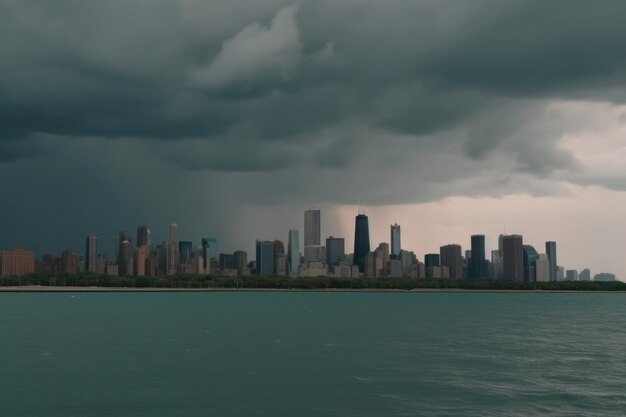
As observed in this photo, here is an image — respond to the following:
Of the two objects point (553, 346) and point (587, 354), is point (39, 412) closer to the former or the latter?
point (587, 354)

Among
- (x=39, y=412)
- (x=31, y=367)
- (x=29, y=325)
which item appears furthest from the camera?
(x=29, y=325)

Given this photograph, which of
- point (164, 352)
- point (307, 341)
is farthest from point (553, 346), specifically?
point (164, 352)

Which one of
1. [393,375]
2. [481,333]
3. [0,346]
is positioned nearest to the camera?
[393,375]

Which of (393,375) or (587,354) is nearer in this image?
(393,375)

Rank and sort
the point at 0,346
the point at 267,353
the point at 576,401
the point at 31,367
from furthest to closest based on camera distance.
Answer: the point at 0,346
the point at 267,353
the point at 31,367
the point at 576,401

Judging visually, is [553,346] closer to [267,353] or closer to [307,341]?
[307,341]

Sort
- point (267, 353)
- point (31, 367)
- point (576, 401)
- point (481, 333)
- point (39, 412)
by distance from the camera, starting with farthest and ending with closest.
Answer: point (481, 333)
point (267, 353)
point (31, 367)
point (576, 401)
point (39, 412)

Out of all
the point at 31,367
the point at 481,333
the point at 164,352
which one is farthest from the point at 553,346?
the point at 31,367

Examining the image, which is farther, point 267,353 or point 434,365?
point 267,353
